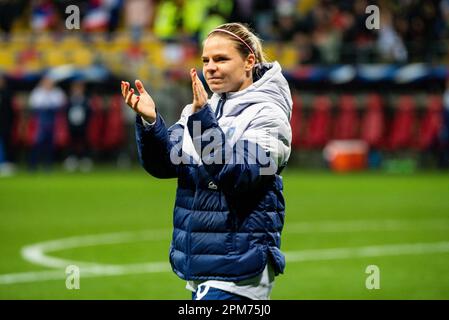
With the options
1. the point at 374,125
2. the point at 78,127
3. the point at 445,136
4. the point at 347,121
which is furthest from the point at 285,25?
the point at 78,127

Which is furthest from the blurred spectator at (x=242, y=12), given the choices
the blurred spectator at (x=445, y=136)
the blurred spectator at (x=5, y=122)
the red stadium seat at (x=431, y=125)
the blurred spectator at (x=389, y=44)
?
the blurred spectator at (x=5, y=122)

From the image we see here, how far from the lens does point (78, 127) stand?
2792 cm

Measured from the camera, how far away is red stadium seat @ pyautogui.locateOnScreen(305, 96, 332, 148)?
90.1 feet

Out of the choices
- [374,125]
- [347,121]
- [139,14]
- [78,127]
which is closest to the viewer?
[374,125]

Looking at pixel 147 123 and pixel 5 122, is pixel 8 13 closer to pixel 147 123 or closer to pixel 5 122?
pixel 5 122

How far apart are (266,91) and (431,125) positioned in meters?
21.3

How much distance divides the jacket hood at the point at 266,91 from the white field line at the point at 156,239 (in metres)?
5.57

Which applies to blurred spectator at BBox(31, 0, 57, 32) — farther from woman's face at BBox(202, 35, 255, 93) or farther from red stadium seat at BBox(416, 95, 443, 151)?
woman's face at BBox(202, 35, 255, 93)

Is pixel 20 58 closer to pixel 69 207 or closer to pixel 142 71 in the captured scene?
pixel 142 71

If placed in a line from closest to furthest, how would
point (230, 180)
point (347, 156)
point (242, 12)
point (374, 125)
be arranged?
point (230, 180), point (347, 156), point (374, 125), point (242, 12)

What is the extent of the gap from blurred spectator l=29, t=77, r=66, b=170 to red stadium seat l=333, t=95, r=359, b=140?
24.7 ft

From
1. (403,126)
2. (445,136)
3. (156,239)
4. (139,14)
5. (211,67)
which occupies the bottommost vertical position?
(211,67)
